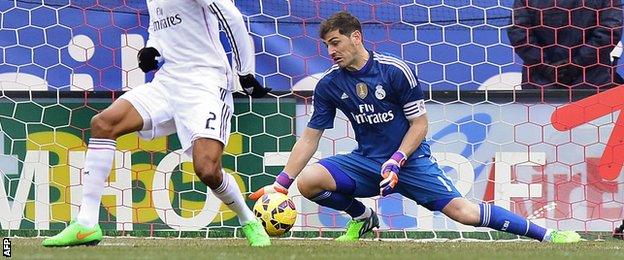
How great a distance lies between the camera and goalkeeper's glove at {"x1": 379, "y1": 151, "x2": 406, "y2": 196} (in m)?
6.70

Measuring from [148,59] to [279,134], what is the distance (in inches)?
76.4

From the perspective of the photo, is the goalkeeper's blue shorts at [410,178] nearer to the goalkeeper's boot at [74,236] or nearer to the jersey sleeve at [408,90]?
the jersey sleeve at [408,90]

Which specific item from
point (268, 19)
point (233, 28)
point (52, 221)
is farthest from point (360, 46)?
point (52, 221)

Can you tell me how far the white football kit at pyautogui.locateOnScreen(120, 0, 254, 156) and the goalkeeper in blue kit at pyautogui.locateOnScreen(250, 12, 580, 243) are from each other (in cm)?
56

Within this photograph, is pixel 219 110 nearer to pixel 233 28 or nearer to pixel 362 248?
pixel 233 28

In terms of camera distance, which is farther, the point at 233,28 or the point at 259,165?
the point at 259,165

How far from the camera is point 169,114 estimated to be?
262 inches

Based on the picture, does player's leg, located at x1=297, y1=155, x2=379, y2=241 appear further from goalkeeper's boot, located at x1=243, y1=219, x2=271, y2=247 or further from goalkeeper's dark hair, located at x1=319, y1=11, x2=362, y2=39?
goalkeeper's dark hair, located at x1=319, y1=11, x2=362, y2=39

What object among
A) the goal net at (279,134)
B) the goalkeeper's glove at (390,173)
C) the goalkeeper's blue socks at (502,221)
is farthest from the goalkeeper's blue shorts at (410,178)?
the goal net at (279,134)

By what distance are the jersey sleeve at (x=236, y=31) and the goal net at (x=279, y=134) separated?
1.80 meters

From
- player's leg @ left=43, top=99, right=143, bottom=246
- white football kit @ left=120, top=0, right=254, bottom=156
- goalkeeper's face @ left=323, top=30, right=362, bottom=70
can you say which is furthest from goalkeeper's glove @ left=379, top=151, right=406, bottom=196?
player's leg @ left=43, top=99, right=143, bottom=246

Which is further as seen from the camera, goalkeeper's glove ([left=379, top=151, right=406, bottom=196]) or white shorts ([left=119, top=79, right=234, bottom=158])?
goalkeeper's glove ([left=379, top=151, right=406, bottom=196])

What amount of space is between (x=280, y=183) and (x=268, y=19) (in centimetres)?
186

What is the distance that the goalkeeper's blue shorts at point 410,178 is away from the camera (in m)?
7.11
